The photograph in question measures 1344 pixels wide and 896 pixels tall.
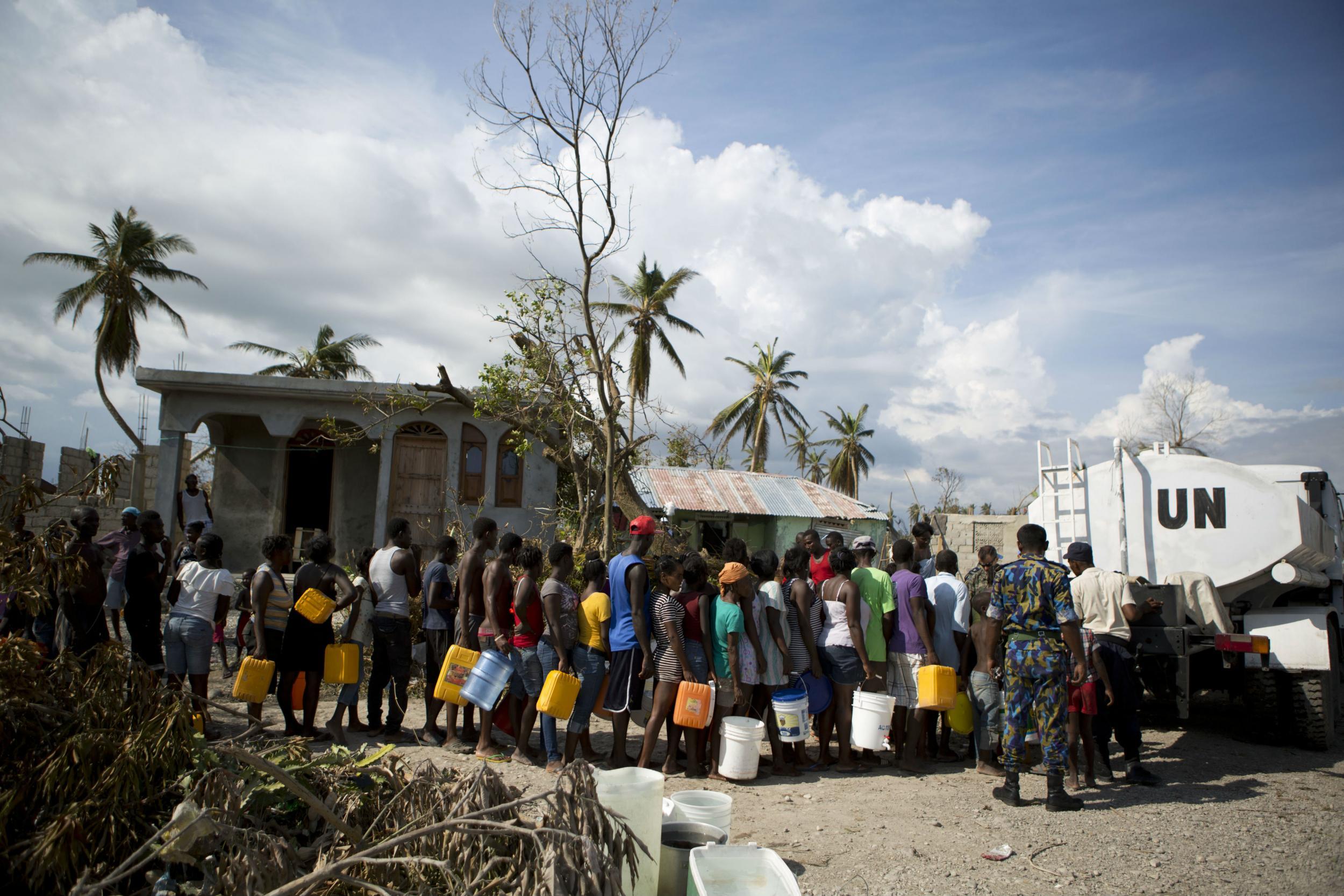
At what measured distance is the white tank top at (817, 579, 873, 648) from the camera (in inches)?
248

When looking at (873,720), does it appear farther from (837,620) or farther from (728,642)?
(728,642)

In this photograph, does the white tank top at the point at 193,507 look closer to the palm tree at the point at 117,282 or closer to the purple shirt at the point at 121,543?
the purple shirt at the point at 121,543

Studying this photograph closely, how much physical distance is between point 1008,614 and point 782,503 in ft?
56.3

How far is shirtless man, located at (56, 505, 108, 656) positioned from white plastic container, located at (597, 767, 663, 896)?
4.68 meters

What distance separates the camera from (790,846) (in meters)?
4.59

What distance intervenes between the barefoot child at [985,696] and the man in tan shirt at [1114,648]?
28.3 inches

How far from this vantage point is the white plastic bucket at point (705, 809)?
12.6 ft

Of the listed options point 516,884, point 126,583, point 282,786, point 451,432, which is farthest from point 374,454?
point 516,884

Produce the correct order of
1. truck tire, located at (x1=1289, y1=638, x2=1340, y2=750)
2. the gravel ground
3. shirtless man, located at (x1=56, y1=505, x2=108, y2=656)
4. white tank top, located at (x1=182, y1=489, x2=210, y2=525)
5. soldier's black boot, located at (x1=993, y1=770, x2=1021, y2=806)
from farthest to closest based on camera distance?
white tank top, located at (x1=182, y1=489, x2=210, y2=525) → truck tire, located at (x1=1289, y1=638, x2=1340, y2=750) → shirtless man, located at (x1=56, y1=505, x2=108, y2=656) → soldier's black boot, located at (x1=993, y1=770, x2=1021, y2=806) → the gravel ground

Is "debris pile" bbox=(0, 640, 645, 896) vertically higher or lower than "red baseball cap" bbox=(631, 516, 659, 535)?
lower

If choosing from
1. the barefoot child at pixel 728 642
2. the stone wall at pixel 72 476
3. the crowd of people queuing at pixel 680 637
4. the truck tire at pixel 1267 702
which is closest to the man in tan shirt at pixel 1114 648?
the crowd of people queuing at pixel 680 637

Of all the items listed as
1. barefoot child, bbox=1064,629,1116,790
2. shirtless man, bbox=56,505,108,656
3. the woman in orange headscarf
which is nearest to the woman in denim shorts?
shirtless man, bbox=56,505,108,656

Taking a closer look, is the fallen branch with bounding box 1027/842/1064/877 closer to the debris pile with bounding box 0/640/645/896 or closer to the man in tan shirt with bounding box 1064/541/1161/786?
the man in tan shirt with bounding box 1064/541/1161/786

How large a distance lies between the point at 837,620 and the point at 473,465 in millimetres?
10773
